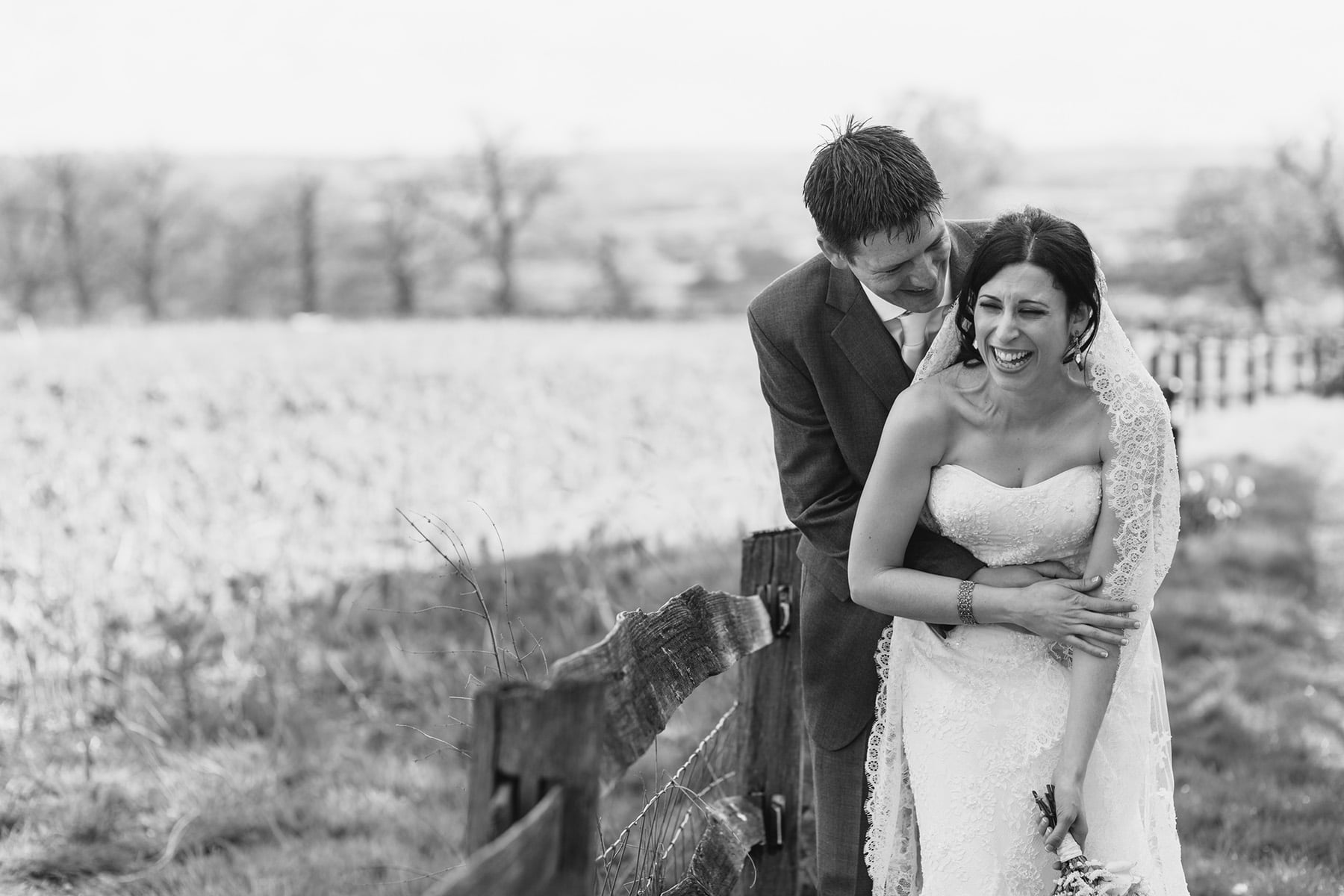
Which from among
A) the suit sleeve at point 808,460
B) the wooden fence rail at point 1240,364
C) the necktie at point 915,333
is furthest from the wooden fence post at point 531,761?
the wooden fence rail at point 1240,364

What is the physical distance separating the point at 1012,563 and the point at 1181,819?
2.51 meters

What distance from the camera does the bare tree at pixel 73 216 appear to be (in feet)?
189

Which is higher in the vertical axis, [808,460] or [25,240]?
[25,240]

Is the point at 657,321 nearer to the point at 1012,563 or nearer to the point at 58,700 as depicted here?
the point at 58,700

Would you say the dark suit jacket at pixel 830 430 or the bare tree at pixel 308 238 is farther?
the bare tree at pixel 308 238

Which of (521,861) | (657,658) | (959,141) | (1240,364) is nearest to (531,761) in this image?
(521,861)

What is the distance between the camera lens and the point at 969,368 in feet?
9.55

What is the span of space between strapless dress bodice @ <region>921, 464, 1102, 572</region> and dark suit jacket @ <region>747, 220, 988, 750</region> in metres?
0.17

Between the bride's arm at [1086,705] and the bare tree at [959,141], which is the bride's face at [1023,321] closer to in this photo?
the bride's arm at [1086,705]

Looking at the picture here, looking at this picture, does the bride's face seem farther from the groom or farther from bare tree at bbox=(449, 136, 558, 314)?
bare tree at bbox=(449, 136, 558, 314)

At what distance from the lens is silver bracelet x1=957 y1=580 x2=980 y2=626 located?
2.84 m

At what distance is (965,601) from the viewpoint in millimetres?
2840

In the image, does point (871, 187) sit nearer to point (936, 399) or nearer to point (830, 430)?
point (936, 399)

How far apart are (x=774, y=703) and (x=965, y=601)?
861 mm
